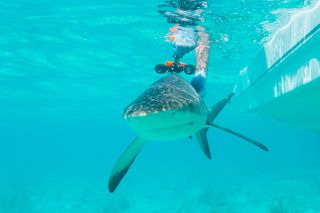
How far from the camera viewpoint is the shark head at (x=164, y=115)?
9.50ft

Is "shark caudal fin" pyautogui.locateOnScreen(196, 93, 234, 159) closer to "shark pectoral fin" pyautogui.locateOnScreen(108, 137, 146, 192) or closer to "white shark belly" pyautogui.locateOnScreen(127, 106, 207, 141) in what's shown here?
"white shark belly" pyautogui.locateOnScreen(127, 106, 207, 141)

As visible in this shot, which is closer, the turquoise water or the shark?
the shark

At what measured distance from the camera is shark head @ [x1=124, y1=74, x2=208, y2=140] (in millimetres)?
2896

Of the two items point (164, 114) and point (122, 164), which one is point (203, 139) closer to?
point (122, 164)

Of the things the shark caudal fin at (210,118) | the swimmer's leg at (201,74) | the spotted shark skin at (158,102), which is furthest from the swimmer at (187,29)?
the spotted shark skin at (158,102)

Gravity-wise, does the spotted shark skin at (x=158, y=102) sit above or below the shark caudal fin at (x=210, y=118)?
above

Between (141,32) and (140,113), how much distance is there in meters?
12.5

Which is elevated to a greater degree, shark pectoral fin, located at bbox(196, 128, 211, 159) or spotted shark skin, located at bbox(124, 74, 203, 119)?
spotted shark skin, located at bbox(124, 74, 203, 119)

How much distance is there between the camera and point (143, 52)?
59.9 feet

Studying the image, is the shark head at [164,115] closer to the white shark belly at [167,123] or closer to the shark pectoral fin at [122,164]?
the white shark belly at [167,123]

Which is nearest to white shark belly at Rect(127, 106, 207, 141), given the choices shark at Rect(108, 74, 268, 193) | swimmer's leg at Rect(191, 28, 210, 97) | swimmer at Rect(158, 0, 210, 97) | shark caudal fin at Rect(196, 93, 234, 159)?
shark at Rect(108, 74, 268, 193)

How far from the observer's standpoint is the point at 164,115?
2.90 meters

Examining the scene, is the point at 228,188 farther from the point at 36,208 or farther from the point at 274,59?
the point at 274,59

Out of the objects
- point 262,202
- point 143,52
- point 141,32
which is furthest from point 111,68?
point 262,202
